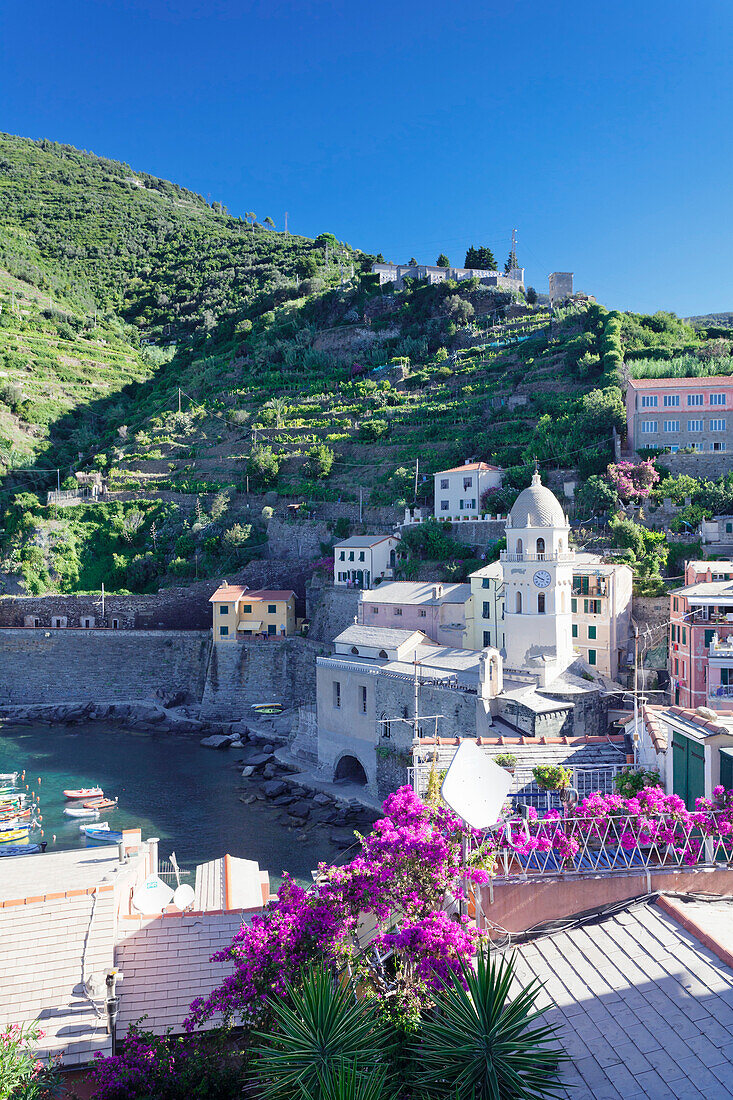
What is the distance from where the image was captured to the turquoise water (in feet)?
82.9

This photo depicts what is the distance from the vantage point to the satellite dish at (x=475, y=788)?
9828 millimetres

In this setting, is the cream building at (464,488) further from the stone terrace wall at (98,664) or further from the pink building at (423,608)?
the stone terrace wall at (98,664)

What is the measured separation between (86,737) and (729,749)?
35009 millimetres

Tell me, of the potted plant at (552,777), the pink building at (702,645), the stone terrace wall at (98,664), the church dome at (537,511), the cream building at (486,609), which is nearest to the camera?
the potted plant at (552,777)

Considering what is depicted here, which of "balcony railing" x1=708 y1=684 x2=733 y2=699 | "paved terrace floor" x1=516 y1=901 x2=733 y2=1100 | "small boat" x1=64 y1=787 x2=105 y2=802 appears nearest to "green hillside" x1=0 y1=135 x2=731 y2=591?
"balcony railing" x1=708 y1=684 x2=733 y2=699

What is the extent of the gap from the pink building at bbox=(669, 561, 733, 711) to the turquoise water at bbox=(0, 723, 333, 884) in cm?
1345

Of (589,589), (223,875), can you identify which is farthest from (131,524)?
(223,875)

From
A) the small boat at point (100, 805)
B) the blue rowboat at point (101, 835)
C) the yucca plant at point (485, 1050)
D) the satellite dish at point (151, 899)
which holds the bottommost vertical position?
the blue rowboat at point (101, 835)

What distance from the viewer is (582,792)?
1823 centimetres

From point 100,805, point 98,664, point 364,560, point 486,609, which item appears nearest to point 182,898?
point 100,805

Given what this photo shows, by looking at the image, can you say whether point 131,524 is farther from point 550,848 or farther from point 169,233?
point 169,233

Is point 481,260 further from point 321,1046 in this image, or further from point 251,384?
point 321,1046

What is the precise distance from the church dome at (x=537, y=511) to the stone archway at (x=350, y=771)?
1247cm

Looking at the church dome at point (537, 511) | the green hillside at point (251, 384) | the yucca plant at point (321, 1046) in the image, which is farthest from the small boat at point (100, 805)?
the yucca plant at point (321, 1046)
